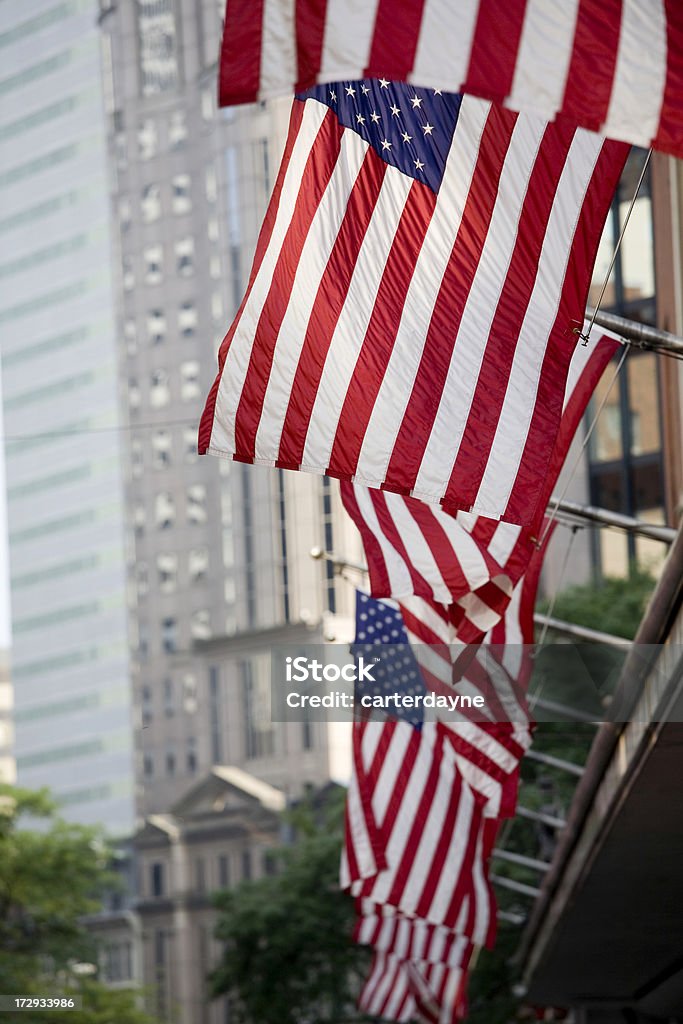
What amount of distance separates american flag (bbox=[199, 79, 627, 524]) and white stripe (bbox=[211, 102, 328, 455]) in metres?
0.01

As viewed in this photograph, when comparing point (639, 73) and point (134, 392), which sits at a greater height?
point (134, 392)

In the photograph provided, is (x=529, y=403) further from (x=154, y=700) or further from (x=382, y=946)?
(x=154, y=700)

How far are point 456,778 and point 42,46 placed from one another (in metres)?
155

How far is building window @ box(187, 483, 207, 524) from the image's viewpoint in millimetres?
130250

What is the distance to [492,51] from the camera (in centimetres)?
771

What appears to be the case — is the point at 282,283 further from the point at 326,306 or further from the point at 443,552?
the point at 443,552

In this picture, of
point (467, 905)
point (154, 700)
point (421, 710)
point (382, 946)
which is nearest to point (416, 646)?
point (421, 710)

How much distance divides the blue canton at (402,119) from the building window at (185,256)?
4967 inches

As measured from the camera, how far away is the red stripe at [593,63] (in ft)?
24.6

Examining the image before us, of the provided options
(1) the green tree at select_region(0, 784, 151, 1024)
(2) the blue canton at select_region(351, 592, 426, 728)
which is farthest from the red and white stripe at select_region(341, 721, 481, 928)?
(1) the green tree at select_region(0, 784, 151, 1024)

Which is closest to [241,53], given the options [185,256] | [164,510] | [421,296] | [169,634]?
[421,296]

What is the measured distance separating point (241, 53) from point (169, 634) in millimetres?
124633

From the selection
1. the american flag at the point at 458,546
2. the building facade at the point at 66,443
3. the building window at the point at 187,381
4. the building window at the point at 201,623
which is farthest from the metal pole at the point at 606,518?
the building facade at the point at 66,443

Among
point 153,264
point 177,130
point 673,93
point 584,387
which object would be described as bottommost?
point 584,387
